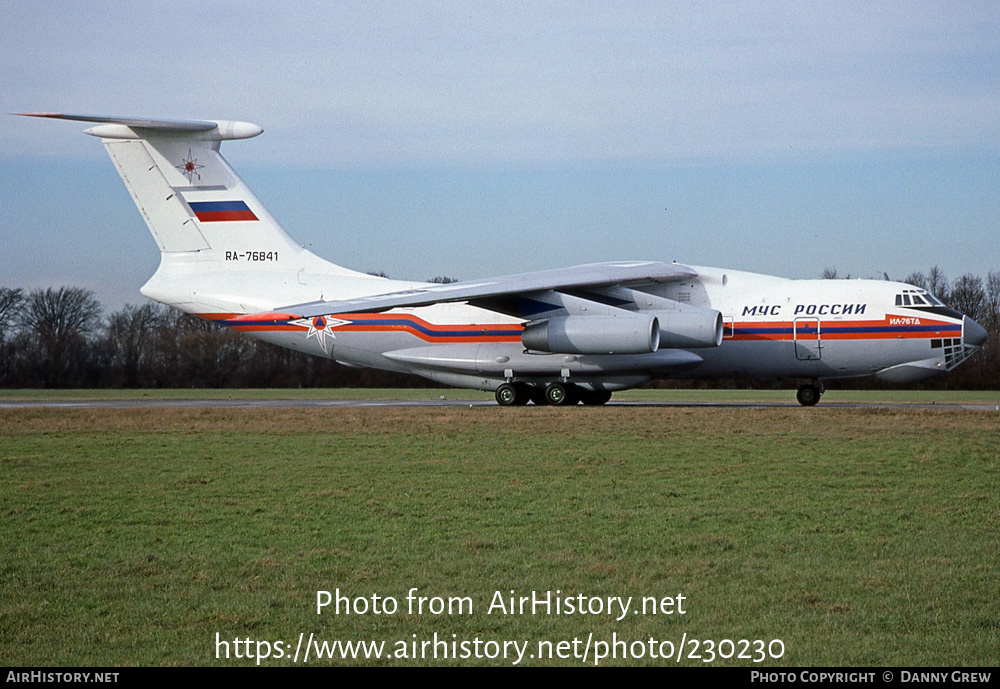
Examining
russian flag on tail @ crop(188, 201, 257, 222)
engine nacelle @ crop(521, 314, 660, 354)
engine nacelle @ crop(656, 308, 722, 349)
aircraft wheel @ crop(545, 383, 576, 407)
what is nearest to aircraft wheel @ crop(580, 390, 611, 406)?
aircraft wheel @ crop(545, 383, 576, 407)

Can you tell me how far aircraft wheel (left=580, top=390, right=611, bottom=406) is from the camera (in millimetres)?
23406

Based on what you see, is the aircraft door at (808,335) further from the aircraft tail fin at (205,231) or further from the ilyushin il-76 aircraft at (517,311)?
the aircraft tail fin at (205,231)

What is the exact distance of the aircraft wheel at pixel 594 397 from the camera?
76.8 ft

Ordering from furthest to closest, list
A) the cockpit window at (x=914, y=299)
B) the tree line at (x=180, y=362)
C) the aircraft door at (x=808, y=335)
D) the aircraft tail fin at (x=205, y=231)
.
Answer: the tree line at (x=180, y=362) → the aircraft tail fin at (x=205, y=231) → the aircraft door at (x=808, y=335) → the cockpit window at (x=914, y=299)

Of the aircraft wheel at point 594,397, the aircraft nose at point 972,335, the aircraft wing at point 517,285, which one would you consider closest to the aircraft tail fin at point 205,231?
the aircraft wing at point 517,285

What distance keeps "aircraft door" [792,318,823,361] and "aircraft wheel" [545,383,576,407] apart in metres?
4.87

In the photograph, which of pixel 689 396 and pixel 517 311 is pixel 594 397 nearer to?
pixel 517 311

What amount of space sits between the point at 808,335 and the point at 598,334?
171 inches

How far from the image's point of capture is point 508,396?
23.0 metres

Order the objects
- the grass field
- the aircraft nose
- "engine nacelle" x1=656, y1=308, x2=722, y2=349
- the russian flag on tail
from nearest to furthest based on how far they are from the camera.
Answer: the grass field, "engine nacelle" x1=656, y1=308, x2=722, y2=349, the aircraft nose, the russian flag on tail

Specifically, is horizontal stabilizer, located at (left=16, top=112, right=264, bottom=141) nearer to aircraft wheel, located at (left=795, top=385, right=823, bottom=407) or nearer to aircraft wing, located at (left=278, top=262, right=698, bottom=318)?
aircraft wing, located at (left=278, top=262, right=698, bottom=318)

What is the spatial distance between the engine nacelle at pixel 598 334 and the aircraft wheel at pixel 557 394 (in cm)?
142

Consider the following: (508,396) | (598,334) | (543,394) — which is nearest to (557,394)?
(543,394)

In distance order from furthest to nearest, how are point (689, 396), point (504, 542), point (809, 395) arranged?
point (689, 396) < point (809, 395) < point (504, 542)
